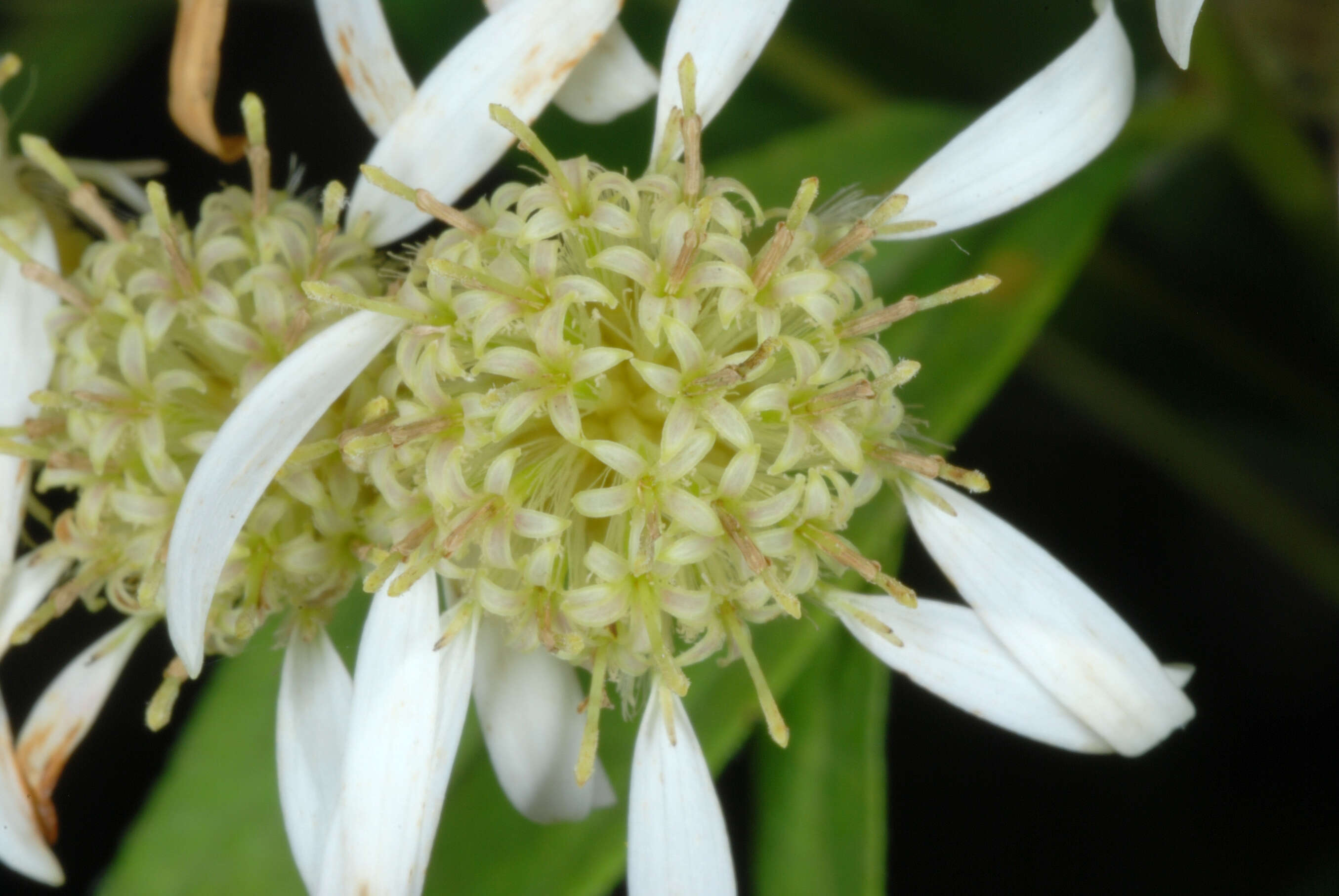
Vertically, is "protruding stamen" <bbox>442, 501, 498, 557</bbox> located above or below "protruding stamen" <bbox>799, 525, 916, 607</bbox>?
below

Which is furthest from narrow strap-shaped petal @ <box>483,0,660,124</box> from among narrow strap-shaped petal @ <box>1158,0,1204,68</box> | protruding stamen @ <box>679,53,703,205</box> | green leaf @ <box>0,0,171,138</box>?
green leaf @ <box>0,0,171,138</box>

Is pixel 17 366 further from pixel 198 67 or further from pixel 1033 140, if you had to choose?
pixel 1033 140

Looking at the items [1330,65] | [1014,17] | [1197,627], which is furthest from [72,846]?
[1330,65]

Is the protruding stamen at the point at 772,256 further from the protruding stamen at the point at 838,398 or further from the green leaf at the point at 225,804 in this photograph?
the green leaf at the point at 225,804

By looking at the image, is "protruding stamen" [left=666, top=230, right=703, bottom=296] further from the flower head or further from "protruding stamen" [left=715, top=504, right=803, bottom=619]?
"protruding stamen" [left=715, top=504, right=803, bottom=619]

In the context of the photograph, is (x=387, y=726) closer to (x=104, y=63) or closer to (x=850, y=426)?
(x=850, y=426)
